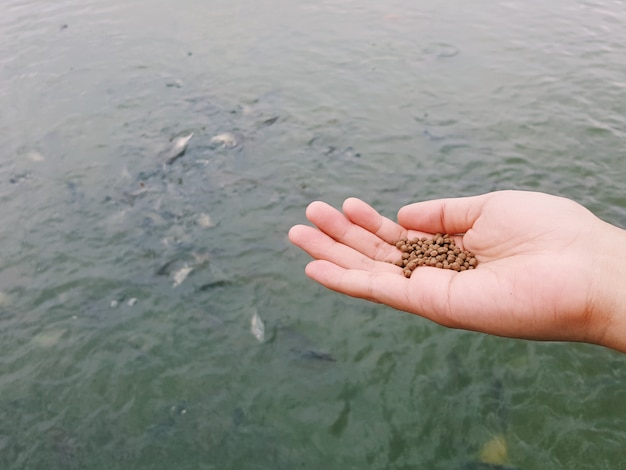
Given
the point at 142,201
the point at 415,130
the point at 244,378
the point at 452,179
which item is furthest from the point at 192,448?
the point at 415,130

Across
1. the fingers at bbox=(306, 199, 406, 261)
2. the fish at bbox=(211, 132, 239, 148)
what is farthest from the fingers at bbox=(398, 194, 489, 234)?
the fish at bbox=(211, 132, 239, 148)

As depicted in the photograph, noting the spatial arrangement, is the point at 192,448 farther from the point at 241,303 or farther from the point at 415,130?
the point at 415,130

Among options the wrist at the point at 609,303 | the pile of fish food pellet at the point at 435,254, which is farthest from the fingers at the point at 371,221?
the wrist at the point at 609,303

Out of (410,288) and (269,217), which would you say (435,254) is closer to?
(410,288)

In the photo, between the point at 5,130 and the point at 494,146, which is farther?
the point at 5,130

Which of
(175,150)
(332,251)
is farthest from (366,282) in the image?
(175,150)

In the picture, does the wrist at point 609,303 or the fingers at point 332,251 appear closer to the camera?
the wrist at point 609,303

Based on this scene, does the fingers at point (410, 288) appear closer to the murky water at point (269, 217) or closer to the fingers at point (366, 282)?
the fingers at point (366, 282)

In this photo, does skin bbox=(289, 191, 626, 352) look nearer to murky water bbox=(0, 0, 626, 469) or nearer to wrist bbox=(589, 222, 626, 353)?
wrist bbox=(589, 222, 626, 353)
